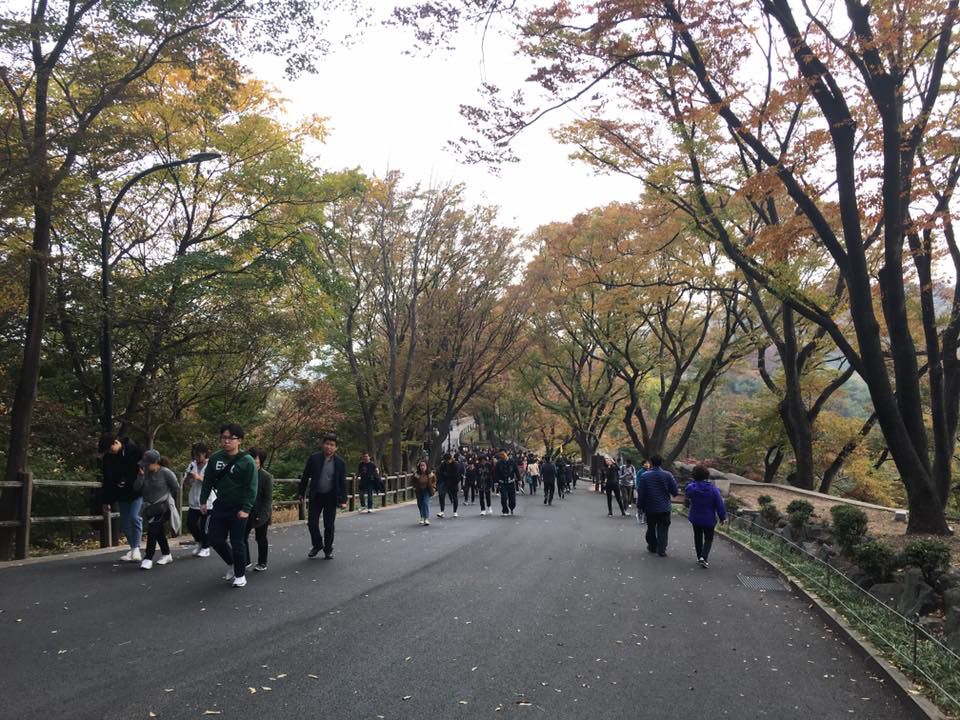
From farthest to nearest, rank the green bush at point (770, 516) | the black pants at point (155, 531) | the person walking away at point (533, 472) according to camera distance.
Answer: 1. the person walking away at point (533, 472)
2. the green bush at point (770, 516)
3. the black pants at point (155, 531)

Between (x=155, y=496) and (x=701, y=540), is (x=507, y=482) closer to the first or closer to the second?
(x=701, y=540)

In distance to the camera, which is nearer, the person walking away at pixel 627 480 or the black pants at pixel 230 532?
the black pants at pixel 230 532

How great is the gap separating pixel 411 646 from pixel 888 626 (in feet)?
13.9

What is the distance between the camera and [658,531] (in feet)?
35.5

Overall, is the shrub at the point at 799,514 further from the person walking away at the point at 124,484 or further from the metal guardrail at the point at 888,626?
the person walking away at the point at 124,484

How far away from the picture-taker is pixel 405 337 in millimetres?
28547

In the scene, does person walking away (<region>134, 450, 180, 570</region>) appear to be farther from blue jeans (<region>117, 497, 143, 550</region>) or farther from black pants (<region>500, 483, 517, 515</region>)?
black pants (<region>500, 483, 517, 515</region>)

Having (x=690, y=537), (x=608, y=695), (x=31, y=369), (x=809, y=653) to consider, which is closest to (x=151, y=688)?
(x=608, y=695)

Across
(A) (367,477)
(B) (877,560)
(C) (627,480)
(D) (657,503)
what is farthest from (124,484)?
(C) (627,480)

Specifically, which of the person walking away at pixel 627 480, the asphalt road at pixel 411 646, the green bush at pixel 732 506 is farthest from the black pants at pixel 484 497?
the asphalt road at pixel 411 646

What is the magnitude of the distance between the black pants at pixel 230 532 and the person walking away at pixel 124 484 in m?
1.85

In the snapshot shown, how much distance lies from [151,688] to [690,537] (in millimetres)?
11728

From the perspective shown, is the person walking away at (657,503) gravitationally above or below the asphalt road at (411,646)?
above

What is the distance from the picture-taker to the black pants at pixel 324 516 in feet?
29.2
